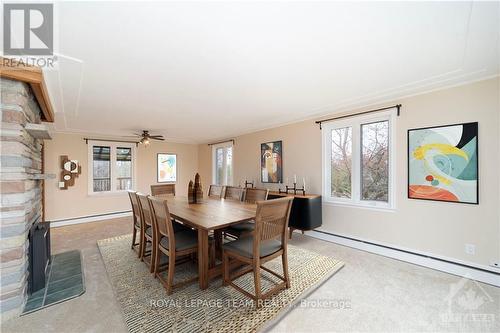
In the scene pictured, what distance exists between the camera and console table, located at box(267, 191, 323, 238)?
3451 millimetres

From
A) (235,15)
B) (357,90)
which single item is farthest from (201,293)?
(357,90)

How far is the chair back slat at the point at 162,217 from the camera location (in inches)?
82.0

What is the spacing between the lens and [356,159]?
3.43 meters

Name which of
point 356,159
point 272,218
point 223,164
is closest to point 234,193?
point 272,218

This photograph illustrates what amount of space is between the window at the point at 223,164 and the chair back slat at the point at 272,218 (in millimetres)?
3929

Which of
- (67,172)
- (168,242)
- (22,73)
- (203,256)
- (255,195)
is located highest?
(22,73)

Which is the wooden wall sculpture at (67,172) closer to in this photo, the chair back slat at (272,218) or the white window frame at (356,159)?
the chair back slat at (272,218)

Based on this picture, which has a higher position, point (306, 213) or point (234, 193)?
point (234, 193)

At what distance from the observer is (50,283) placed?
2.33 m

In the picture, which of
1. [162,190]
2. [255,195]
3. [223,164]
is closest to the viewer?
[255,195]

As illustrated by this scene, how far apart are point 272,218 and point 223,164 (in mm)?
4593

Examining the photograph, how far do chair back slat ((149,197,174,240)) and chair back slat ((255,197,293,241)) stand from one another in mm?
898

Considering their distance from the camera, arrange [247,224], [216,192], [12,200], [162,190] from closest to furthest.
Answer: [12,200] → [247,224] → [216,192] → [162,190]

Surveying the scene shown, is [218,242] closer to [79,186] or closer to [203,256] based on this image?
[203,256]
